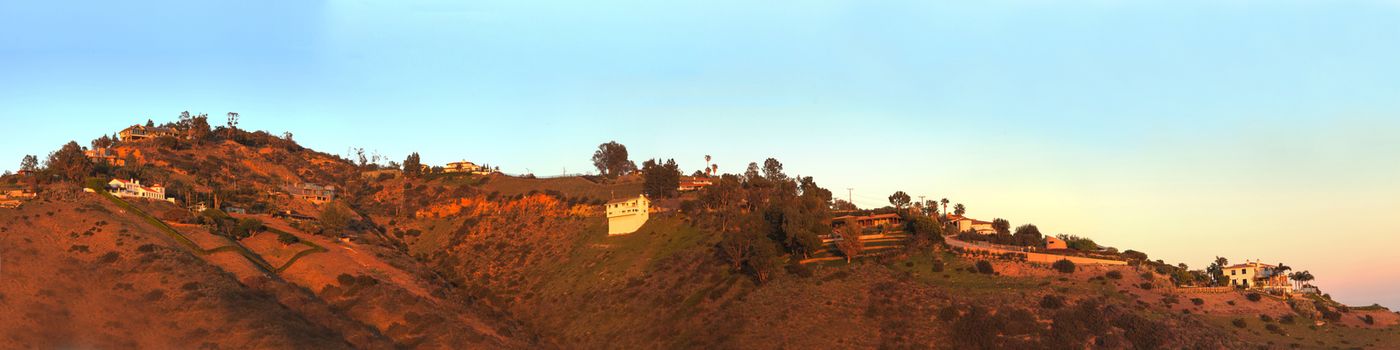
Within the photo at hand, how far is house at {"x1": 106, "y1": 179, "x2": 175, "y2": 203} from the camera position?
408 feet

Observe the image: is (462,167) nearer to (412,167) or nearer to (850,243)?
(412,167)

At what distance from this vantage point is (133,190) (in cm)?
12556

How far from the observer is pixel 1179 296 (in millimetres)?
96750

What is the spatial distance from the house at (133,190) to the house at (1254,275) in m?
122

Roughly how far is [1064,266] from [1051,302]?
10.4 meters

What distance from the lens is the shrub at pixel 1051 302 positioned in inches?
3644

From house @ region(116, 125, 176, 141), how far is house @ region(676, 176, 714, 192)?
80.9 meters

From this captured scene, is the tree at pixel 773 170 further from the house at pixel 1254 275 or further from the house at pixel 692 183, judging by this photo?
the house at pixel 1254 275

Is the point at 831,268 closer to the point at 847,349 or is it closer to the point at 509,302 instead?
the point at 847,349

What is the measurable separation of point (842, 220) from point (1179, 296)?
43.6 meters

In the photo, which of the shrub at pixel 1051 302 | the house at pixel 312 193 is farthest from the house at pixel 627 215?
the shrub at pixel 1051 302

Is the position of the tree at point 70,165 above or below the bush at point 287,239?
above

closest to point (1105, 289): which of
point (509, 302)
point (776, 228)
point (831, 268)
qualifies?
point (831, 268)

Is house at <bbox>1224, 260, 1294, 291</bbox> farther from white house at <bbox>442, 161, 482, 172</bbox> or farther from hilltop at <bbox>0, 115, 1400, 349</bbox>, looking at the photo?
white house at <bbox>442, 161, 482, 172</bbox>
